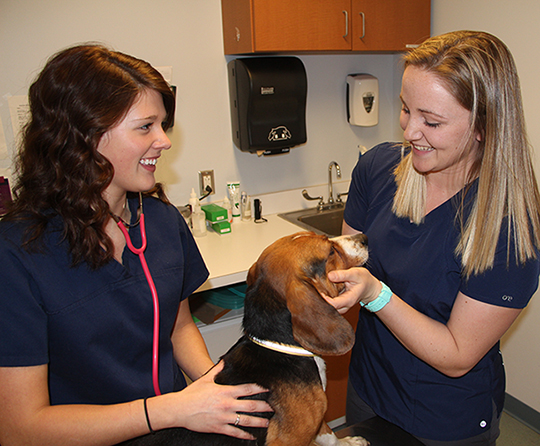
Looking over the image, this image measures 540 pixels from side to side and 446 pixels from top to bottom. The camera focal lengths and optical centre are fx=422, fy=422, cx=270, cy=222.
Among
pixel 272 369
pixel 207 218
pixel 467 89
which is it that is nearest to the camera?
pixel 467 89

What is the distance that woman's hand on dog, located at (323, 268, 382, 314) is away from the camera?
123 cm

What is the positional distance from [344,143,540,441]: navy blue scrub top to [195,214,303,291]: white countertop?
818 mm

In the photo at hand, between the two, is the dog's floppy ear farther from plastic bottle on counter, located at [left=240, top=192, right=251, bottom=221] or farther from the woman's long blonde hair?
plastic bottle on counter, located at [left=240, top=192, right=251, bottom=221]

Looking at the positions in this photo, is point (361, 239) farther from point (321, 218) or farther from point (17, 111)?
point (17, 111)

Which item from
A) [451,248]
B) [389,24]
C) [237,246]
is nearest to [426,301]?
[451,248]

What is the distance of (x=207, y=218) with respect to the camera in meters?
2.84

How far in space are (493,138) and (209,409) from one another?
1.06m

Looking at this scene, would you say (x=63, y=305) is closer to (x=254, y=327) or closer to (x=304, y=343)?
(x=254, y=327)

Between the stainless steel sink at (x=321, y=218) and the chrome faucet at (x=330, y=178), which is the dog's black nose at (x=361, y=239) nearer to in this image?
the stainless steel sink at (x=321, y=218)

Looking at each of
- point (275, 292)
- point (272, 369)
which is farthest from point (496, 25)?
point (272, 369)

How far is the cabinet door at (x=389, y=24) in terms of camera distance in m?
2.70

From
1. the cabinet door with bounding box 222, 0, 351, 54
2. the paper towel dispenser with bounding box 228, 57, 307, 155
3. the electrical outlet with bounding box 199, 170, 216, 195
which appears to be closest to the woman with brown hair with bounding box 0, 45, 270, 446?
the cabinet door with bounding box 222, 0, 351, 54

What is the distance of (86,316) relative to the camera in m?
1.09

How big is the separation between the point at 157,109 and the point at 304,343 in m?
0.80
